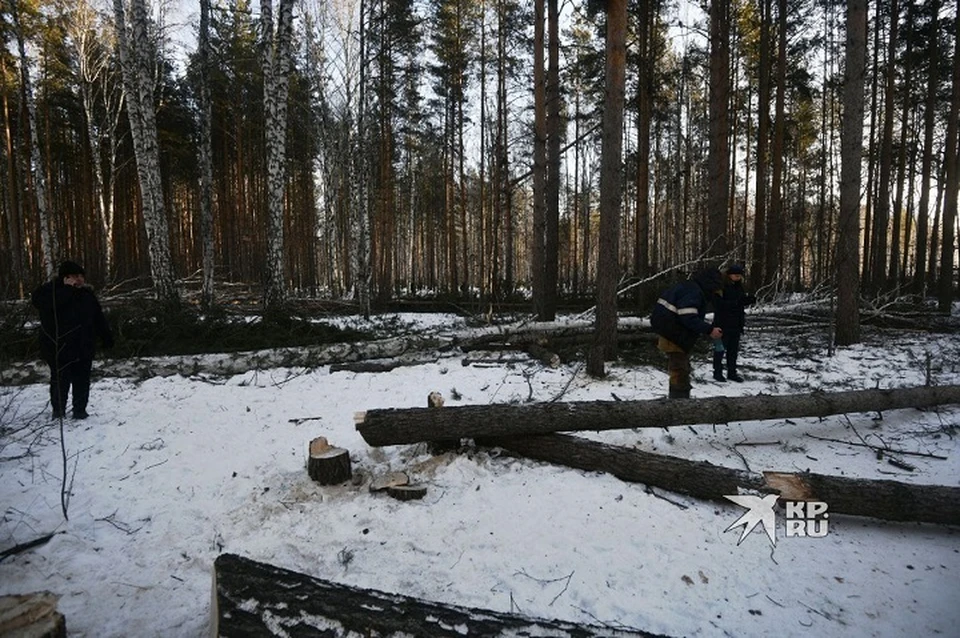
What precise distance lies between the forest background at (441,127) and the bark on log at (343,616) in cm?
581

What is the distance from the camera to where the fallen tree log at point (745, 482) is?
11.1 feet

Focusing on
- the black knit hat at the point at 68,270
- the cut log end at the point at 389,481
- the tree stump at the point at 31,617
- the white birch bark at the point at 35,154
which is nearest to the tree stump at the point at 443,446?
the cut log end at the point at 389,481

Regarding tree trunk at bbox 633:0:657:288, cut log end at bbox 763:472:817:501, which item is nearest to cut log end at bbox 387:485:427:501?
cut log end at bbox 763:472:817:501

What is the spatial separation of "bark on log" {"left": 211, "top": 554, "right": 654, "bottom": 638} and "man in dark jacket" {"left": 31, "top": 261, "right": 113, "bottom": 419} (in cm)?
473

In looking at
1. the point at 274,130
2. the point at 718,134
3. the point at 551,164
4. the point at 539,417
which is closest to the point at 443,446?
the point at 539,417

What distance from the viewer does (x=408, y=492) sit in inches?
152

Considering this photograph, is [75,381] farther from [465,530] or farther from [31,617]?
[465,530]

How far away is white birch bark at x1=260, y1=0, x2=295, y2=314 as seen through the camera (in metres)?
9.77

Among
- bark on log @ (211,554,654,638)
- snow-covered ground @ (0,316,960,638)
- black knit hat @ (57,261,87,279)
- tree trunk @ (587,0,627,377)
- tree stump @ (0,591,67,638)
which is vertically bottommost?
snow-covered ground @ (0,316,960,638)

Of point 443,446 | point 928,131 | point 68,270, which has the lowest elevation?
point 443,446

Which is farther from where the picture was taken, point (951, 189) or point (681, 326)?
point (951, 189)

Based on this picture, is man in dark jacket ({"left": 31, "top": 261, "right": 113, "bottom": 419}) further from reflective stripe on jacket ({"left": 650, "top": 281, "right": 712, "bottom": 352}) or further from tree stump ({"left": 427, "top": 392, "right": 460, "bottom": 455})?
reflective stripe on jacket ({"left": 650, "top": 281, "right": 712, "bottom": 352})

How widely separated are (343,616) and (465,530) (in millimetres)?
1685

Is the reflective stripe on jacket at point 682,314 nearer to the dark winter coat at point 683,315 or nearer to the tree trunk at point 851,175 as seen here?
the dark winter coat at point 683,315
